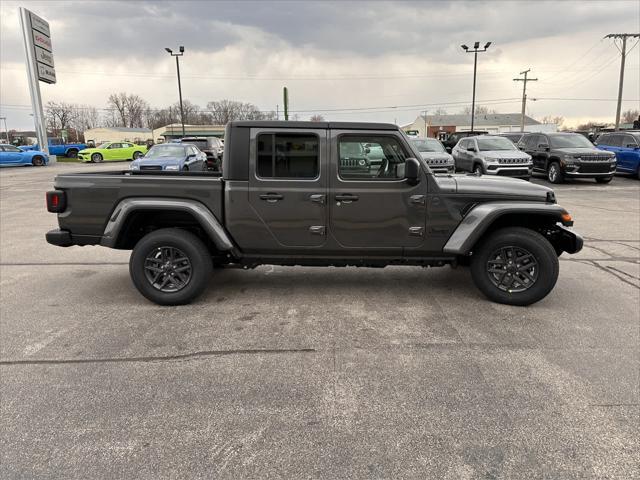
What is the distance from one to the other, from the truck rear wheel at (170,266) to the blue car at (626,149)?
1845 cm

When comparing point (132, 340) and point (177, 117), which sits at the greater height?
point (177, 117)

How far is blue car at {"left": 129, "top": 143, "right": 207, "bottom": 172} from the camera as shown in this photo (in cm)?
1551

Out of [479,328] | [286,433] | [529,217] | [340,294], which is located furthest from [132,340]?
[529,217]

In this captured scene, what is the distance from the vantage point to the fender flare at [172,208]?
14.5 feet

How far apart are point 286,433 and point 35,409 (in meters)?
1.68

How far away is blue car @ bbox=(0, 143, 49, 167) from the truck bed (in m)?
32.7

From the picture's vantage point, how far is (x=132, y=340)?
151 inches

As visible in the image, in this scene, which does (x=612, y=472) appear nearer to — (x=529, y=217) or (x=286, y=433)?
(x=286, y=433)

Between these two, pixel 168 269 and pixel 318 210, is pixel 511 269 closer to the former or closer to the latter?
pixel 318 210

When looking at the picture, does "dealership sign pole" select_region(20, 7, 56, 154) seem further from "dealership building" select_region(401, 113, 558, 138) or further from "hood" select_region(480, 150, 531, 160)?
"dealership building" select_region(401, 113, 558, 138)

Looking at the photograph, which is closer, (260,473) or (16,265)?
(260,473)

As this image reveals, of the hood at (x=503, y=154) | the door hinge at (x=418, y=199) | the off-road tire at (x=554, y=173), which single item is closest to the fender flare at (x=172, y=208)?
the door hinge at (x=418, y=199)

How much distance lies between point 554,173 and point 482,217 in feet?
44.9

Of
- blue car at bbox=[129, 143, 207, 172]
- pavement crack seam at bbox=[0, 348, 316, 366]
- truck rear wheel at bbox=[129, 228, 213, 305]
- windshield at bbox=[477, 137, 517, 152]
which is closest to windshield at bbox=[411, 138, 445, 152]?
windshield at bbox=[477, 137, 517, 152]
